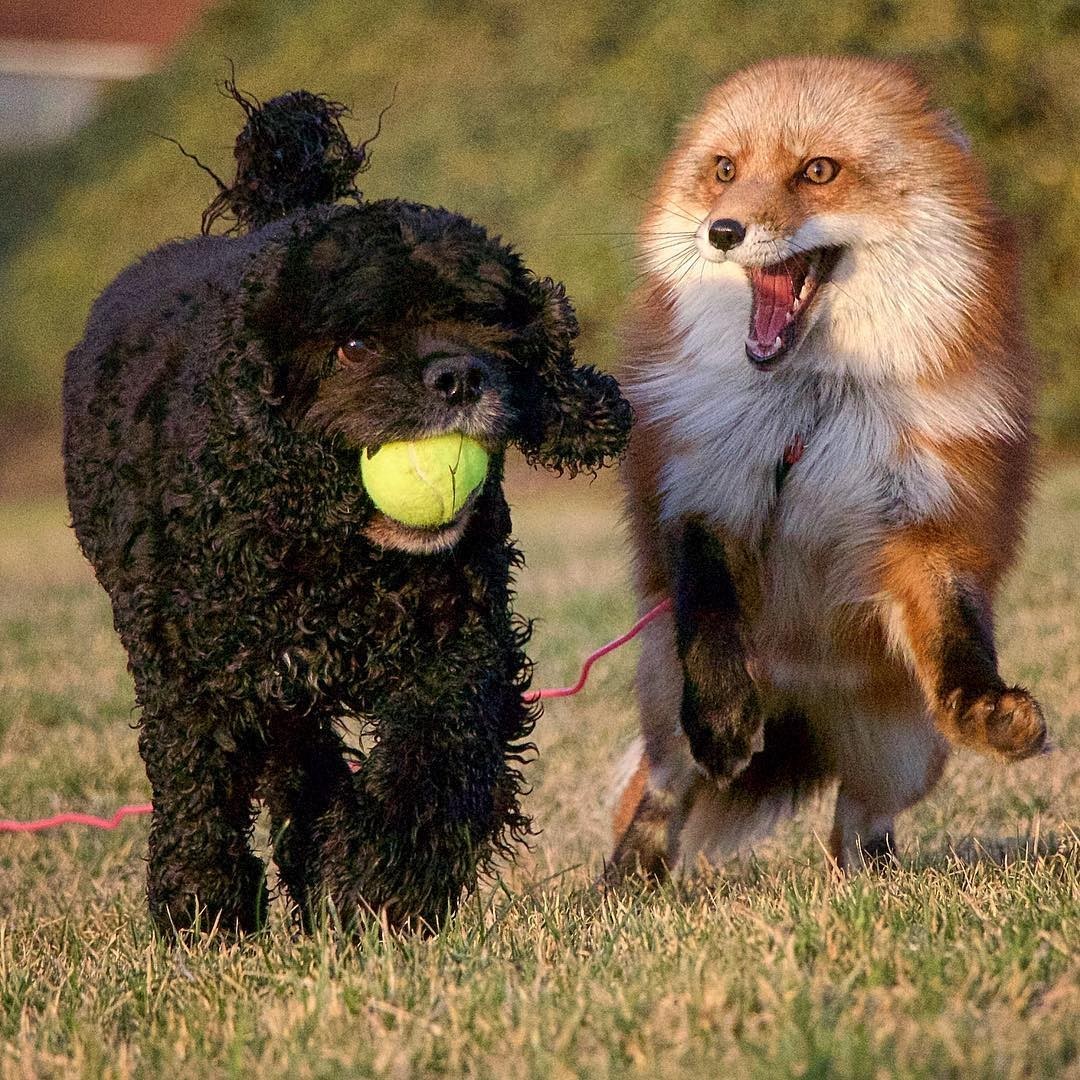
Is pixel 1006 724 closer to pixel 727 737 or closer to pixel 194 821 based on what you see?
pixel 727 737

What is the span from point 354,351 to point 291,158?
1.24 meters

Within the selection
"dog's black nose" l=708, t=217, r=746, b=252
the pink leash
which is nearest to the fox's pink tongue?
"dog's black nose" l=708, t=217, r=746, b=252

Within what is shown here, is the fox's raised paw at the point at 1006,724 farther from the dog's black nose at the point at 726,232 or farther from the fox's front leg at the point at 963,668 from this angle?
the dog's black nose at the point at 726,232

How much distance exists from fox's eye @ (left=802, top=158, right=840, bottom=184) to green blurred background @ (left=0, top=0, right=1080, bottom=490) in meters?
6.10

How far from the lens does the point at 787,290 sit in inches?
168

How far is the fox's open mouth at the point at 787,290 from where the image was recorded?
Result: 424 cm

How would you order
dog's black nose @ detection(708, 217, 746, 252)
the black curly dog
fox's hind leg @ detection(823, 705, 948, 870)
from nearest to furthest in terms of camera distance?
the black curly dog < dog's black nose @ detection(708, 217, 746, 252) < fox's hind leg @ detection(823, 705, 948, 870)

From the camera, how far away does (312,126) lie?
4.40 m

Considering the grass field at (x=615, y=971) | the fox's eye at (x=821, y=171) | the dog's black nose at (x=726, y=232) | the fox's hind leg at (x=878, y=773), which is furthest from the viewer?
the fox's hind leg at (x=878, y=773)

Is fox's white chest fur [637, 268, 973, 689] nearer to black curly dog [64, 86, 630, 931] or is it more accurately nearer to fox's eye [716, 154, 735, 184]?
fox's eye [716, 154, 735, 184]

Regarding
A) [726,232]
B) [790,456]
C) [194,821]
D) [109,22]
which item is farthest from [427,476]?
[109,22]

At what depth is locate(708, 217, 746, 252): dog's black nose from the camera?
4.08 meters

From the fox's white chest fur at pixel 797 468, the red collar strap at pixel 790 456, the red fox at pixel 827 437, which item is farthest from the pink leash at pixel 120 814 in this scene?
the red collar strap at pixel 790 456

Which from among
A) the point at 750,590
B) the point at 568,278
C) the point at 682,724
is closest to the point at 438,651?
the point at 682,724
